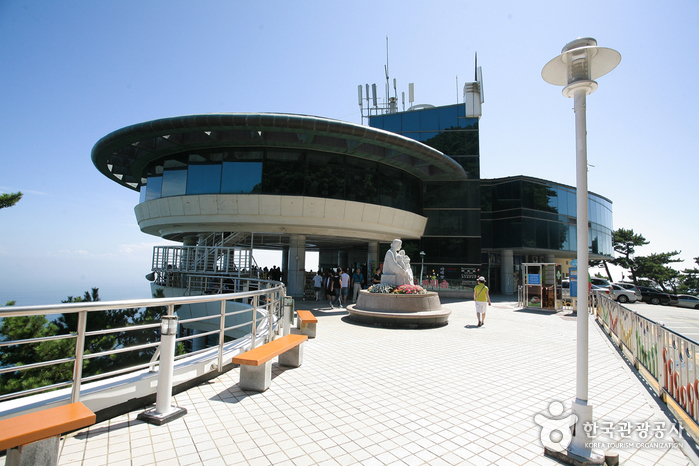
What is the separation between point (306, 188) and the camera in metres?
21.2

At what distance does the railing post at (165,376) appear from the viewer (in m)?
4.14

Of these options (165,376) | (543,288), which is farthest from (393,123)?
(165,376)

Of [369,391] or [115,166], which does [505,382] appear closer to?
[369,391]

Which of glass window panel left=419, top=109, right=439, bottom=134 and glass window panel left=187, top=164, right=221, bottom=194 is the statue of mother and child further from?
glass window panel left=419, top=109, right=439, bottom=134

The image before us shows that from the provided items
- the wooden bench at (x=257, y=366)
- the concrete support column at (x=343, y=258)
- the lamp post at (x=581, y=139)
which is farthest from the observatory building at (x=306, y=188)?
the lamp post at (x=581, y=139)

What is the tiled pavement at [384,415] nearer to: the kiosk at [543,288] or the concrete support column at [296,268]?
the kiosk at [543,288]

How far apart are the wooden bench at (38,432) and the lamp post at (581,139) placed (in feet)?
14.1

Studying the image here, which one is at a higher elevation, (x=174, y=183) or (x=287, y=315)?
(x=174, y=183)

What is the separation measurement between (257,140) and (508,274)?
2435 centimetres

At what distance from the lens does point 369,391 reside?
221 inches

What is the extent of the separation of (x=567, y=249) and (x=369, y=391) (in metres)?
33.8

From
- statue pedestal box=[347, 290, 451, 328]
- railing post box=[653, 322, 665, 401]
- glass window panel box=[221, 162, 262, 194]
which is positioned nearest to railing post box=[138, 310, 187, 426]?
railing post box=[653, 322, 665, 401]

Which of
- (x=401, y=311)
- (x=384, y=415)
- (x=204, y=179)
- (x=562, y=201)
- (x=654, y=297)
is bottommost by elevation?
(x=654, y=297)

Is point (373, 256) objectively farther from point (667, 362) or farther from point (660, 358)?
point (667, 362)
